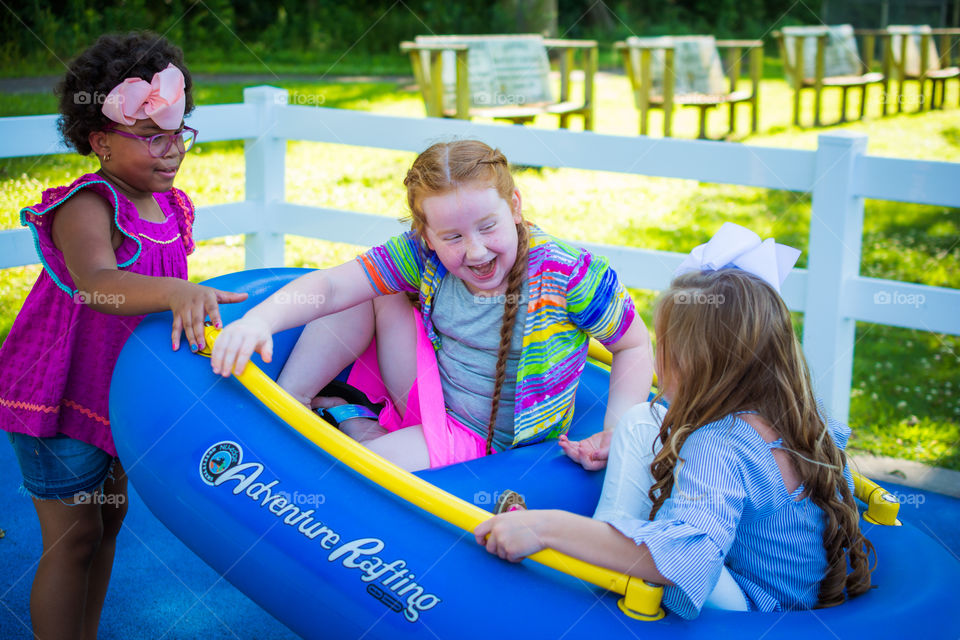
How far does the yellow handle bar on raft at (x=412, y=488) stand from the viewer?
1.37 metres

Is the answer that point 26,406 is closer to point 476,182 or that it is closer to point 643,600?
point 476,182

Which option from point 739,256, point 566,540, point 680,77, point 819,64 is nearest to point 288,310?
point 566,540

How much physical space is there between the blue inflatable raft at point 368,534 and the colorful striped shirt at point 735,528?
0.07 m

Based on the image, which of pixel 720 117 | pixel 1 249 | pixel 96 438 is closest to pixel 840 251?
pixel 96 438

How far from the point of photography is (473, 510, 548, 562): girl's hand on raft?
4.67ft

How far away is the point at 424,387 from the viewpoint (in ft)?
6.66

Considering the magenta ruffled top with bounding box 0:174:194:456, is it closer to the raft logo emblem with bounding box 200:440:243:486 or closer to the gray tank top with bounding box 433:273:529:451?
the raft logo emblem with bounding box 200:440:243:486

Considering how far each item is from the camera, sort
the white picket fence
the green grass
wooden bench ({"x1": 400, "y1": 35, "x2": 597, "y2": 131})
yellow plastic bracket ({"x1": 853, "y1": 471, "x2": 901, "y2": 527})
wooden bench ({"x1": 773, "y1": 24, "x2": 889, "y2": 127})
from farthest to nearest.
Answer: wooden bench ({"x1": 773, "y1": 24, "x2": 889, "y2": 127})
wooden bench ({"x1": 400, "y1": 35, "x2": 597, "y2": 131})
the green grass
the white picket fence
yellow plastic bracket ({"x1": 853, "y1": 471, "x2": 901, "y2": 527})

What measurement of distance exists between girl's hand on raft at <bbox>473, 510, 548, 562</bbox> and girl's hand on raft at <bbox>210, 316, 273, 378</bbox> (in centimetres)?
57

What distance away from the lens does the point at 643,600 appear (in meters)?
1.36

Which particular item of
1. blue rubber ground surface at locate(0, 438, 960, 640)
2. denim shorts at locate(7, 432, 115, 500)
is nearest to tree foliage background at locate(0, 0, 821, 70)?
blue rubber ground surface at locate(0, 438, 960, 640)

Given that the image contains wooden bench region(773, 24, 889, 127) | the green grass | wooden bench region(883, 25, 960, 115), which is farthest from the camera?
wooden bench region(883, 25, 960, 115)

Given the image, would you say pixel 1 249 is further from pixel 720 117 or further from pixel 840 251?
pixel 720 117

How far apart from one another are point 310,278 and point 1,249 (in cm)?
144
